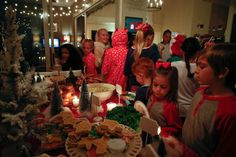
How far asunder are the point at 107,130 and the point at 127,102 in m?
0.70

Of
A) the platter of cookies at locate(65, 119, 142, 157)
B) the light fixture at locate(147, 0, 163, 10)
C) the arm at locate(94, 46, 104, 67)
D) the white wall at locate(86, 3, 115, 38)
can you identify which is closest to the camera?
the platter of cookies at locate(65, 119, 142, 157)

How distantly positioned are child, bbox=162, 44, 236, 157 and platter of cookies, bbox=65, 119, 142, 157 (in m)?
0.22

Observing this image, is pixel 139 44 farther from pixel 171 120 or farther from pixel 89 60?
pixel 171 120

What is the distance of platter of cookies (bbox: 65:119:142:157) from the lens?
35.5 inches

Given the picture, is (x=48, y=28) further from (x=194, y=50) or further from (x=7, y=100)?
(x=7, y=100)

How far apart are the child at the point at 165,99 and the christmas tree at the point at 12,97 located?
36.4 inches

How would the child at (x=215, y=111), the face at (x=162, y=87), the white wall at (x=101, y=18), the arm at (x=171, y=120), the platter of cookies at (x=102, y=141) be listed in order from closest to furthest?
1. the platter of cookies at (x=102, y=141)
2. the child at (x=215, y=111)
3. the arm at (x=171, y=120)
4. the face at (x=162, y=87)
5. the white wall at (x=101, y=18)

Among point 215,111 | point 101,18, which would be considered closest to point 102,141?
point 215,111

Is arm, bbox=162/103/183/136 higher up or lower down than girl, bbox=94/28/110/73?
lower down

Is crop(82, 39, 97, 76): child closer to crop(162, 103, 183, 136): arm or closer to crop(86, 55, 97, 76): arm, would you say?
crop(86, 55, 97, 76): arm

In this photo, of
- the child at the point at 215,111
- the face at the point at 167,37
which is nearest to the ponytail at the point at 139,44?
the child at the point at 215,111

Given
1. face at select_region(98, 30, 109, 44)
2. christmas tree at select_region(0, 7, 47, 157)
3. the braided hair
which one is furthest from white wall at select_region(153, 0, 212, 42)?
christmas tree at select_region(0, 7, 47, 157)

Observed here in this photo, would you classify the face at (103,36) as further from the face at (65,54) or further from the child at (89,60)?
the face at (65,54)

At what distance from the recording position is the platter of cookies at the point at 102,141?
2.96 feet
